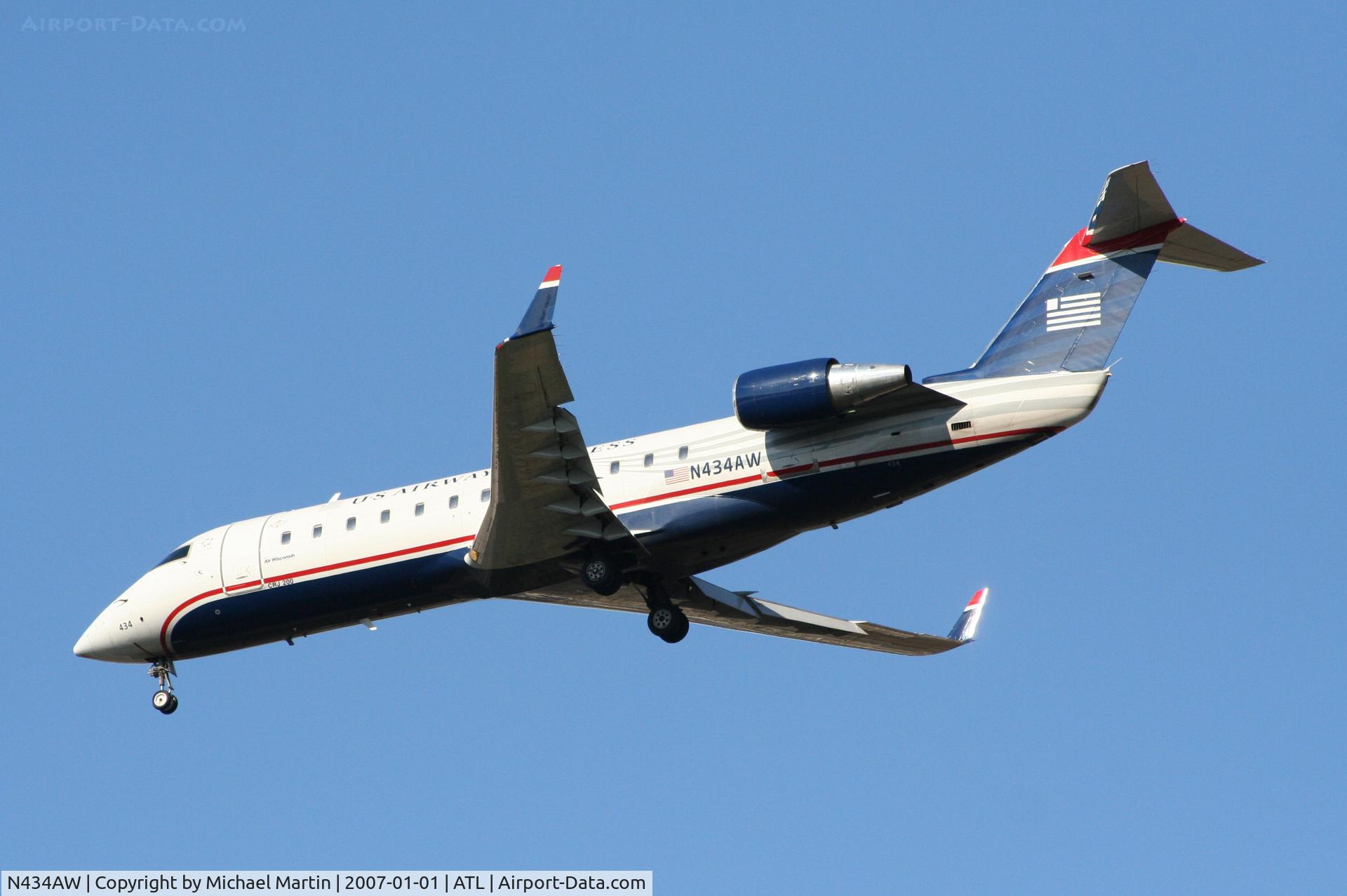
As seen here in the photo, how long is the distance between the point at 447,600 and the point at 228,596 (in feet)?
14.4

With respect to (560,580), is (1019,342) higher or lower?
higher

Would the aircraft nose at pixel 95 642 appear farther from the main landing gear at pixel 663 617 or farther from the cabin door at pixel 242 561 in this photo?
the main landing gear at pixel 663 617

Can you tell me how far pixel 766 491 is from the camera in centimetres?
2705

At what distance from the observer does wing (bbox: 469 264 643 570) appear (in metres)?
24.4

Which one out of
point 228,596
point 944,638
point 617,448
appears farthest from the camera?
point 944,638

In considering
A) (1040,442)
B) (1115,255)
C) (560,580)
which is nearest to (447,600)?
(560,580)

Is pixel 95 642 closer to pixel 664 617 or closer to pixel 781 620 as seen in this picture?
pixel 664 617

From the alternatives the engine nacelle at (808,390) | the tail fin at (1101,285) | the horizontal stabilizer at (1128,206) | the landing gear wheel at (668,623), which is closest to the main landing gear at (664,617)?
the landing gear wheel at (668,623)

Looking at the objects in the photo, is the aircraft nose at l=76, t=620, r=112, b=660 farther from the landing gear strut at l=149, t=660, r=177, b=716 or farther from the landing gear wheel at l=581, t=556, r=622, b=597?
the landing gear wheel at l=581, t=556, r=622, b=597

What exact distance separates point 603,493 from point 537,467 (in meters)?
2.05

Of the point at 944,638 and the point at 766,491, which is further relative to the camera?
the point at 944,638

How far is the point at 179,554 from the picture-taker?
105 ft

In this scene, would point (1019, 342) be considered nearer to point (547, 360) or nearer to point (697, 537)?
point (697, 537)

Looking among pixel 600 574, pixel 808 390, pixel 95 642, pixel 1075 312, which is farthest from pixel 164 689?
pixel 1075 312
